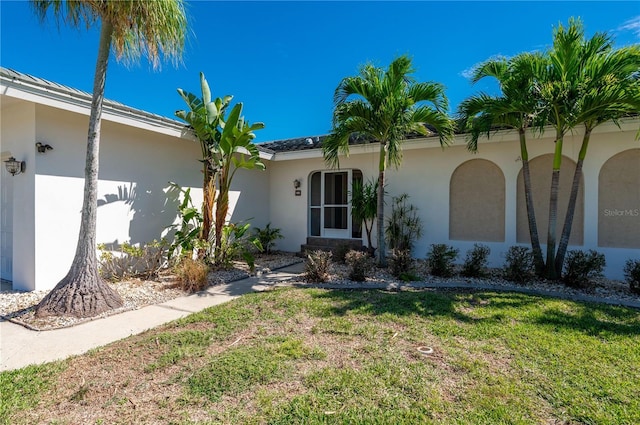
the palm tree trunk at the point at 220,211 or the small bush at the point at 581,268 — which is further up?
the palm tree trunk at the point at 220,211

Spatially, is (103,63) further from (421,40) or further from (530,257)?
(530,257)

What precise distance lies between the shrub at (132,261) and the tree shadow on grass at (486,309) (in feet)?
14.6

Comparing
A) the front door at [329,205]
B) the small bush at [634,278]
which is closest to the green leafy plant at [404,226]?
the front door at [329,205]

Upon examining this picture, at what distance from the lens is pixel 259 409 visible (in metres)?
2.98

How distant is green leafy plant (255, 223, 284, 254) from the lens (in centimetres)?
1248

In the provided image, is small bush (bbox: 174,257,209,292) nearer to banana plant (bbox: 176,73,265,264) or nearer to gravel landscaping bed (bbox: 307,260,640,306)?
banana plant (bbox: 176,73,265,264)

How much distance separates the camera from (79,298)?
5.53m

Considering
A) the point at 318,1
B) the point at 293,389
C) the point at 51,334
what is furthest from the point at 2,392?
the point at 318,1

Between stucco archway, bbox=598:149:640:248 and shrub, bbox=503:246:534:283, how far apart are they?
2.57m

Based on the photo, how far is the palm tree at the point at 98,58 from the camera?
17.9ft

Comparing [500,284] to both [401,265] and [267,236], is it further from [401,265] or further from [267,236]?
[267,236]

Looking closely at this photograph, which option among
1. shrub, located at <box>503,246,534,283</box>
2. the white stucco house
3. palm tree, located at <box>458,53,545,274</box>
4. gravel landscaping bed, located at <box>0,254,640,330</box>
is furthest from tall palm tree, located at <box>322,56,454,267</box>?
shrub, located at <box>503,246,534,283</box>

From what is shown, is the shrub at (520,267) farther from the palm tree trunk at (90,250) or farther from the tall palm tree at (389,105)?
the palm tree trunk at (90,250)

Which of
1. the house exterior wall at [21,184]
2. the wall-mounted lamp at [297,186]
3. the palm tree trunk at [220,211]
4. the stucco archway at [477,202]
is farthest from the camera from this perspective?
the wall-mounted lamp at [297,186]
